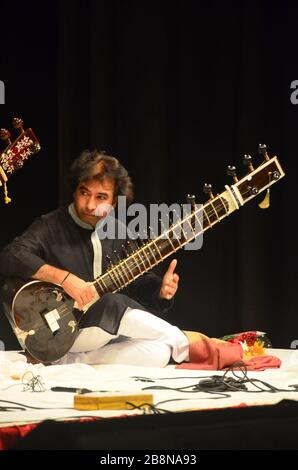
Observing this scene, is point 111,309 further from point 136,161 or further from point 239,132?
point 239,132

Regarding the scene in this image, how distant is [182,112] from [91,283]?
1351 millimetres

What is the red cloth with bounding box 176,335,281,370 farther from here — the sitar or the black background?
the black background

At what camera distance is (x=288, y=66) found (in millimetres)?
4402

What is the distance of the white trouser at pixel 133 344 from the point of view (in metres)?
3.50

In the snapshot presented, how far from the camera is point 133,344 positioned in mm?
3551

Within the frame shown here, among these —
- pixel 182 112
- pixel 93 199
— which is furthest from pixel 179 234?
pixel 182 112

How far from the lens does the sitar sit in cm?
339

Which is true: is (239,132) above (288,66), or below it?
below

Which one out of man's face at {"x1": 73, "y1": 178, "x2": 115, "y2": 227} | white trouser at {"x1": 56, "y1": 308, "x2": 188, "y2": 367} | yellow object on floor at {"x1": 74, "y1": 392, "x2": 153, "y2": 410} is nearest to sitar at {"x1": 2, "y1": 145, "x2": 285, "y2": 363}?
white trouser at {"x1": 56, "y1": 308, "x2": 188, "y2": 367}

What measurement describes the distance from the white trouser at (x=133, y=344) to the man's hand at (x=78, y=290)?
0.13m

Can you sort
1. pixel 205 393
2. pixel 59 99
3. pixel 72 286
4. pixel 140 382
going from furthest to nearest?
pixel 59 99
pixel 72 286
pixel 140 382
pixel 205 393

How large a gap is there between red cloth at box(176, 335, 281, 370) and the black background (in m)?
0.79

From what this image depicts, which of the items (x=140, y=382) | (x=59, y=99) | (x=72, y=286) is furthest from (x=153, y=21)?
(x=140, y=382)

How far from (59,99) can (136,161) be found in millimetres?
515
